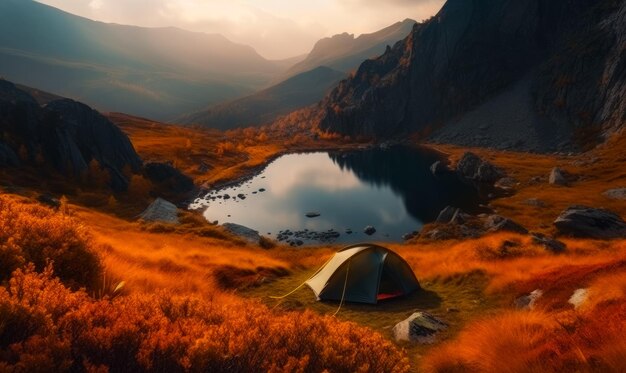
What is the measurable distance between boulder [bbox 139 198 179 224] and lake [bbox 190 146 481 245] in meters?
9.54

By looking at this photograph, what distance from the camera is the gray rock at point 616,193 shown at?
59.2m

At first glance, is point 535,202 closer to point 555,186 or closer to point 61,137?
point 555,186

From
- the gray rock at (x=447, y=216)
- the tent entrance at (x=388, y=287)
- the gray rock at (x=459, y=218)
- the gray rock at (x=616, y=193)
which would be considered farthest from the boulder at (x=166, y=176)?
the gray rock at (x=616, y=193)

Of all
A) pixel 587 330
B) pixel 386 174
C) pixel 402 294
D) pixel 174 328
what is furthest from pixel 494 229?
pixel 386 174

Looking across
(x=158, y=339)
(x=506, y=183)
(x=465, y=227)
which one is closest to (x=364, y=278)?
(x=158, y=339)

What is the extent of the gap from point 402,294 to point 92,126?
225 feet

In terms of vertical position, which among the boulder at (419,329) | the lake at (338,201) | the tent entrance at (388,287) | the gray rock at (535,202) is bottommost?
the lake at (338,201)

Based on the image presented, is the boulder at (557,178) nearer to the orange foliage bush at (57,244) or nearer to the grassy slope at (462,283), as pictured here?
the grassy slope at (462,283)

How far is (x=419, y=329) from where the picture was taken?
13953 mm

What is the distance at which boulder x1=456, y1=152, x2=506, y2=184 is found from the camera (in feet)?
262

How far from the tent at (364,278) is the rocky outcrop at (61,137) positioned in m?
54.1

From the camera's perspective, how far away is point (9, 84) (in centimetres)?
7525

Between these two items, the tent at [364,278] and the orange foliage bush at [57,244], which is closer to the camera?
the orange foliage bush at [57,244]

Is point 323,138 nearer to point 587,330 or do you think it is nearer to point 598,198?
point 598,198
